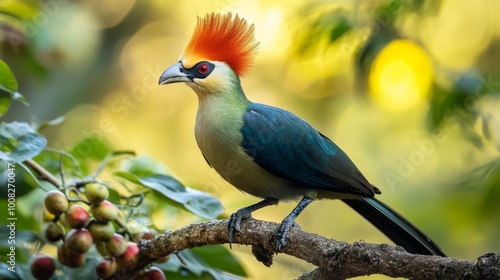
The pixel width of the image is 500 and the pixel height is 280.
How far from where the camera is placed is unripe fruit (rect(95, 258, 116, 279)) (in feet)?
7.85

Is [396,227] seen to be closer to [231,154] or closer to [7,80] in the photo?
[231,154]

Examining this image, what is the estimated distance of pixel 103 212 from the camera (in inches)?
91.3

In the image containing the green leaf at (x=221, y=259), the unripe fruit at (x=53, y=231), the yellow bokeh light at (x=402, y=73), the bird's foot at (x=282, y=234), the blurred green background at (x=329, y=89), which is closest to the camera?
the bird's foot at (x=282, y=234)

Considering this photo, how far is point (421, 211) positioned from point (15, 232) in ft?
11.2

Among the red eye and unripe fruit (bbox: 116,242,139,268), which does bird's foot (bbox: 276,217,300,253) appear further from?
the red eye

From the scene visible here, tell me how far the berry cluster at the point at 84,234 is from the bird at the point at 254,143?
0.57 metres

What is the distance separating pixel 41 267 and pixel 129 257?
0.32 metres

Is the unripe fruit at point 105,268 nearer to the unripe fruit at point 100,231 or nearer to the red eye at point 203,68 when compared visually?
the unripe fruit at point 100,231

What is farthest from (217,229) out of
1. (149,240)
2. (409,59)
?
(409,59)

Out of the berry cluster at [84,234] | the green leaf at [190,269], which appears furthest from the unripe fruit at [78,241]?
the green leaf at [190,269]

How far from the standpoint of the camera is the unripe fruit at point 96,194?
2314 millimetres

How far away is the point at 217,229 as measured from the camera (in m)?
2.45

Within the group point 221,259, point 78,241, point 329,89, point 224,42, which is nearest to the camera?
point 78,241

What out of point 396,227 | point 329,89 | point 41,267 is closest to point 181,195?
point 41,267
